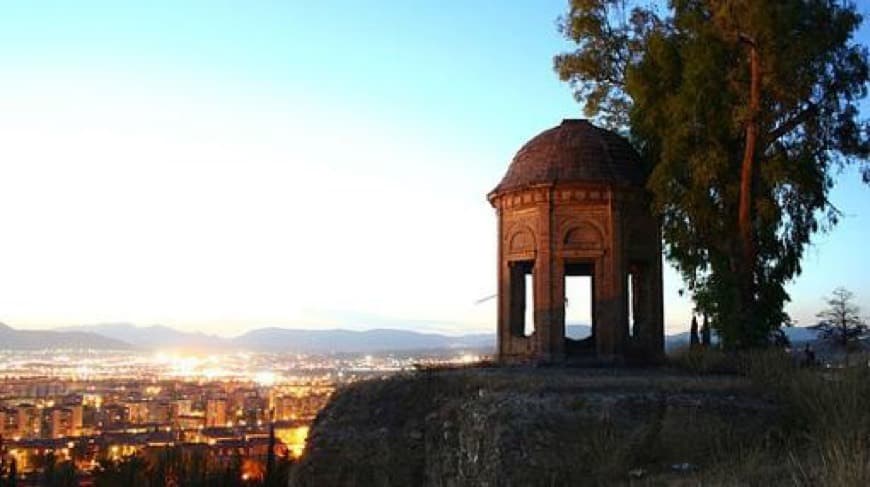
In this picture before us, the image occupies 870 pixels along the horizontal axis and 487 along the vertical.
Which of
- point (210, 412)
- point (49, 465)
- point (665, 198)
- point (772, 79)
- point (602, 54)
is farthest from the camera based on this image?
point (210, 412)

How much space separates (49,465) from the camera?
40344 mm

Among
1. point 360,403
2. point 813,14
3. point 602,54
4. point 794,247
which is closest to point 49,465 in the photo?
point 360,403

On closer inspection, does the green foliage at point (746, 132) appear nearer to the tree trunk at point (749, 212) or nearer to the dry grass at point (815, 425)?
the tree trunk at point (749, 212)

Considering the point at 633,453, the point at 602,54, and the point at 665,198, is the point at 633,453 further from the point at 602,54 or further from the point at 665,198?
the point at 602,54

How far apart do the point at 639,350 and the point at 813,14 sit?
980 cm

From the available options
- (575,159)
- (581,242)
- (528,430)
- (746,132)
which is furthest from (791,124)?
(528,430)

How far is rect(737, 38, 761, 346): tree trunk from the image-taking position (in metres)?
20.9

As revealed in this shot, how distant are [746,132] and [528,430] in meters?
11.8

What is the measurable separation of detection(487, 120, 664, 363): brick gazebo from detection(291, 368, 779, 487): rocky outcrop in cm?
546

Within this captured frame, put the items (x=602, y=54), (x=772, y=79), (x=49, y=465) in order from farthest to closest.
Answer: (x=49, y=465) < (x=602, y=54) < (x=772, y=79)

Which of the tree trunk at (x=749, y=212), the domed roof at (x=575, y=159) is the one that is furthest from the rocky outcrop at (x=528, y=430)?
the domed roof at (x=575, y=159)

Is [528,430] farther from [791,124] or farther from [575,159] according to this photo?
[791,124]

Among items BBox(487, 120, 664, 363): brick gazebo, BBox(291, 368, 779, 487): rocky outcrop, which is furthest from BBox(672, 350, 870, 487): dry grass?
BBox(487, 120, 664, 363): brick gazebo

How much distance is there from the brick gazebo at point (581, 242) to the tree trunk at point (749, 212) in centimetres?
278
